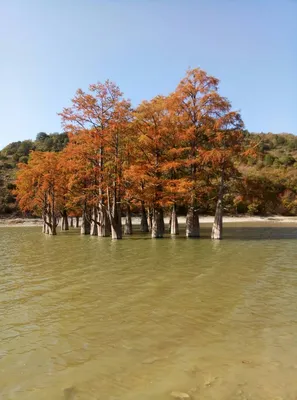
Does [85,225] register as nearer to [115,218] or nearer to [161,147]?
[115,218]

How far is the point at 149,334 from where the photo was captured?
7.12m

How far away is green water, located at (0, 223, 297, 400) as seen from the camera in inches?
201

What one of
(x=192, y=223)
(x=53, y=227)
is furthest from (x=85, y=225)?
(x=192, y=223)

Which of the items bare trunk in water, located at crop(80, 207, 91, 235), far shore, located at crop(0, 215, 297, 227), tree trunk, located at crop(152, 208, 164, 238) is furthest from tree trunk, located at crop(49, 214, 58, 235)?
far shore, located at crop(0, 215, 297, 227)

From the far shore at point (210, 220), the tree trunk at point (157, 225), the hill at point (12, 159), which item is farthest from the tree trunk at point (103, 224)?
the far shore at point (210, 220)

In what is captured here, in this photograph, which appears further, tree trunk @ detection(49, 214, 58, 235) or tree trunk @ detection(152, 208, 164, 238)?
tree trunk @ detection(49, 214, 58, 235)

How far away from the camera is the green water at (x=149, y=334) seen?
511 cm

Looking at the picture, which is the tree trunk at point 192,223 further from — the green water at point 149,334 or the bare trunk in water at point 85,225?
the green water at point 149,334

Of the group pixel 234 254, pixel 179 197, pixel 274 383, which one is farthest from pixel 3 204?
pixel 274 383

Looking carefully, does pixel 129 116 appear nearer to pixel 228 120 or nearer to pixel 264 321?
pixel 228 120

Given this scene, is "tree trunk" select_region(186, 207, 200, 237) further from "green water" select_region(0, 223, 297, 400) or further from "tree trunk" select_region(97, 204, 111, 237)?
"green water" select_region(0, 223, 297, 400)

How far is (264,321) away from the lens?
7.79m

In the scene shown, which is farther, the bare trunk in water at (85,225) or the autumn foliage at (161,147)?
the bare trunk in water at (85,225)

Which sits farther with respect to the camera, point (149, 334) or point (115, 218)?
point (115, 218)
